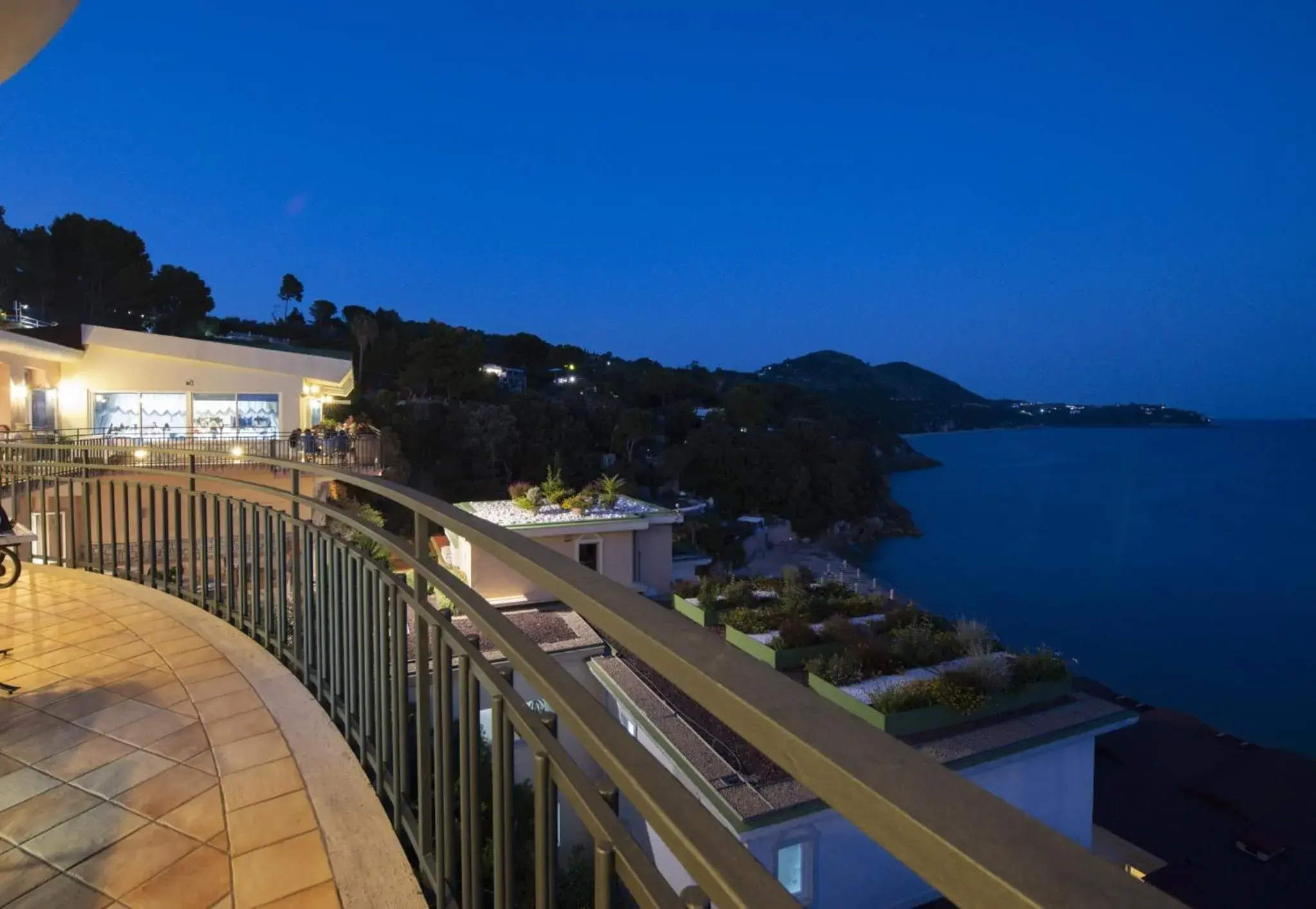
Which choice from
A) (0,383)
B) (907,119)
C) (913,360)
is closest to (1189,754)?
(0,383)

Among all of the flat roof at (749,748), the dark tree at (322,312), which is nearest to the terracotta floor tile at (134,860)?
the flat roof at (749,748)

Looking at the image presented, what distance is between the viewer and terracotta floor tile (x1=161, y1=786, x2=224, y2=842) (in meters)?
1.98

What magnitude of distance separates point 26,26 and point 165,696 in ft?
8.90

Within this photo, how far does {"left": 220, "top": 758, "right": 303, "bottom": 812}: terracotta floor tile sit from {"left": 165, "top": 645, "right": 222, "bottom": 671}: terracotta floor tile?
1099 mm

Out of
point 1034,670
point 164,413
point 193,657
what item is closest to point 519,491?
point 164,413

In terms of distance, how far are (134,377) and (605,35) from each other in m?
38.0

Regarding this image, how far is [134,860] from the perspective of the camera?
1.86 meters

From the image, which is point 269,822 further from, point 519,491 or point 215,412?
Result: point 215,412

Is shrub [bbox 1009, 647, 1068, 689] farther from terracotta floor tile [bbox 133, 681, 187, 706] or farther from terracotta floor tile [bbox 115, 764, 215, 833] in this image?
terracotta floor tile [bbox 115, 764, 215, 833]

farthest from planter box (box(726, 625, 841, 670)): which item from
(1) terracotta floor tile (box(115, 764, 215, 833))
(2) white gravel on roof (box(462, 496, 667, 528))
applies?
(1) terracotta floor tile (box(115, 764, 215, 833))

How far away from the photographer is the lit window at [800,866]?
7.52 meters

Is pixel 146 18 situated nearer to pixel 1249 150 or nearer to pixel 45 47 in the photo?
pixel 45 47

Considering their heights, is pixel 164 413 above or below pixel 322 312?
below

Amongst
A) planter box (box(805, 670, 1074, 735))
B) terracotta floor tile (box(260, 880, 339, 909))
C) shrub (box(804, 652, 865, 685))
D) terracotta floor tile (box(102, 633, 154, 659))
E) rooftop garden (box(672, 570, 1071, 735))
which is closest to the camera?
terracotta floor tile (box(260, 880, 339, 909))
